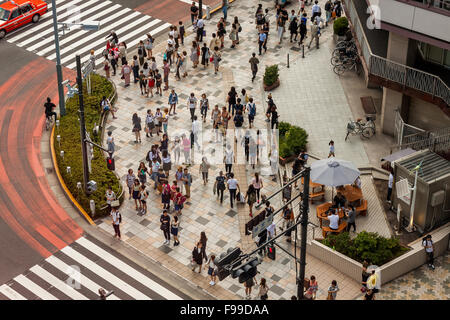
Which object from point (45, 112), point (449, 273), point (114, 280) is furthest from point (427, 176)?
point (45, 112)

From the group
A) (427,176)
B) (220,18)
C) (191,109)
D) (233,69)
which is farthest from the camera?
(220,18)

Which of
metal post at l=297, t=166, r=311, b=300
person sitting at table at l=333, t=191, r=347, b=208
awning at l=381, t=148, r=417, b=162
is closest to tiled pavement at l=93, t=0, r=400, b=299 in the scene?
person sitting at table at l=333, t=191, r=347, b=208

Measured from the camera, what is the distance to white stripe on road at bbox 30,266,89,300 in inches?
1334

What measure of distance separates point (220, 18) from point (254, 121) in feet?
37.1

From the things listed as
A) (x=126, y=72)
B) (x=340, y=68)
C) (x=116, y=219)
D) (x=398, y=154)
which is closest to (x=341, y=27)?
(x=340, y=68)

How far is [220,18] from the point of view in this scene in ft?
174

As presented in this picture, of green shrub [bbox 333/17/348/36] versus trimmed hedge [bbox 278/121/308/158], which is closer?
trimmed hedge [bbox 278/121/308/158]

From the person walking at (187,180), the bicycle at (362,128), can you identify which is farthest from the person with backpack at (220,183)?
the bicycle at (362,128)

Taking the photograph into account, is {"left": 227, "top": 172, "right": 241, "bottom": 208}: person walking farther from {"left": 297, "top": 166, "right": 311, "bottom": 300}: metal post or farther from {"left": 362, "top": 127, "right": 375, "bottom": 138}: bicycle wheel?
{"left": 297, "top": 166, "right": 311, "bottom": 300}: metal post

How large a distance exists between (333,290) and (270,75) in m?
16.1

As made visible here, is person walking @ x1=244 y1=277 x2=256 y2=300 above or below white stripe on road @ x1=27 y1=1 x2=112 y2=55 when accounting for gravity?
below

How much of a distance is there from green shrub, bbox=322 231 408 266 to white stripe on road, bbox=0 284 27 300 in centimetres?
1242

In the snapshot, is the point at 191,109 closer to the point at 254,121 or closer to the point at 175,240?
the point at 254,121
